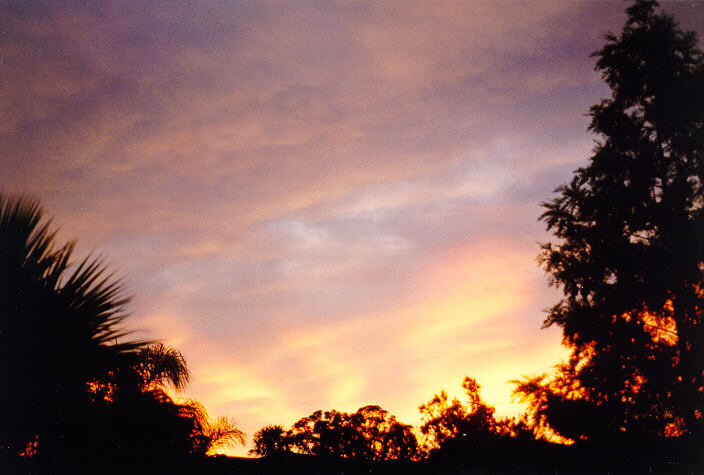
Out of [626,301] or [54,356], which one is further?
[626,301]

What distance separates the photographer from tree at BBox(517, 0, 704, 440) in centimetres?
1817

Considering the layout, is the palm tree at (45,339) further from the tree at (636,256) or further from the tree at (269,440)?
the tree at (269,440)

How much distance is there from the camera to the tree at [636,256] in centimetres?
1817

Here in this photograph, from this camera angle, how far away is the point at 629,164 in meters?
20.0

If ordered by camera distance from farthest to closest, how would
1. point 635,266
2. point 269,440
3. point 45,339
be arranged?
point 269,440 < point 635,266 < point 45,339

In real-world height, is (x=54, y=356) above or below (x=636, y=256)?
below

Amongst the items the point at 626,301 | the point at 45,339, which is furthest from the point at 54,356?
the point at 626,301

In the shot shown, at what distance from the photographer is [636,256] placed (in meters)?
18.9

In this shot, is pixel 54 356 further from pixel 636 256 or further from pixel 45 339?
pixel 636 256

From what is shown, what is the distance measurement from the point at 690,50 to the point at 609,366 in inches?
427

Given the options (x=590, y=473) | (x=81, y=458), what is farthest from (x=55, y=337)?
(x=590, y=473)

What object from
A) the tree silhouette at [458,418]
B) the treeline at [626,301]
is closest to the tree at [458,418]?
the tree silhouette at [458,418]

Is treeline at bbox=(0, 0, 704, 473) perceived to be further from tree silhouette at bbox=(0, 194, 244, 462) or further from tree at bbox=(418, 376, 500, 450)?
tree at bbox=(418, 376, 500, 450)

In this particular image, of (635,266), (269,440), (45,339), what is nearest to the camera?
(45,339)
